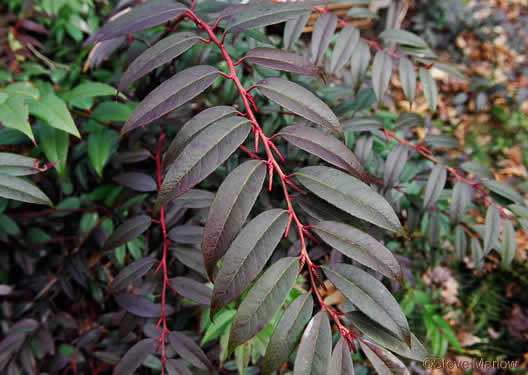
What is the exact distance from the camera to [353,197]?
518 mm

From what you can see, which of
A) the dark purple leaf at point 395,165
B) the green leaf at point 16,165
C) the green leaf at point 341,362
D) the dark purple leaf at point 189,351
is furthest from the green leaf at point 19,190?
the dark purple leaf at point 395,165

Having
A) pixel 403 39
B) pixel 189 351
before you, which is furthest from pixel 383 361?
pixel 403 39

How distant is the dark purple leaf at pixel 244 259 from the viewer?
1.48 feet

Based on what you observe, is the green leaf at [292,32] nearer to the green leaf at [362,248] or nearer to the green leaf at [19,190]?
the green leaf at [362,248]

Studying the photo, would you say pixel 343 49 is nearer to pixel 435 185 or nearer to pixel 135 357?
pixel 435 185

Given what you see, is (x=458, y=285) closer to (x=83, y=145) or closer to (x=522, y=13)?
(x=83, y=145)

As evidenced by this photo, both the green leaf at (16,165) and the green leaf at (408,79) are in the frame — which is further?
the green leaf at (408,79)

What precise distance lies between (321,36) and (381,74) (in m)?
0.19

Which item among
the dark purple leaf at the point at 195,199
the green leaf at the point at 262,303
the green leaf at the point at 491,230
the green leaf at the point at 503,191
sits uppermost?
the green leaf at the point at 262,303

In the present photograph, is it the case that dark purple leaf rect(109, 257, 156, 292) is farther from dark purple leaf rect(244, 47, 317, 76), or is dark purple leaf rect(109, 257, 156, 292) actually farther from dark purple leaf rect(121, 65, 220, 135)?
dark purple leaf rect(244, 47, 317, 76)

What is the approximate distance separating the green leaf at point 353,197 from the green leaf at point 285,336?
→ 168 millimetres

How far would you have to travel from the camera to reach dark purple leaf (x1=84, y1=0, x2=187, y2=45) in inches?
23.2

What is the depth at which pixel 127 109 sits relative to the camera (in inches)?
35.2

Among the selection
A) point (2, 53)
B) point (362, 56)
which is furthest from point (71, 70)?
point (362, 56)
